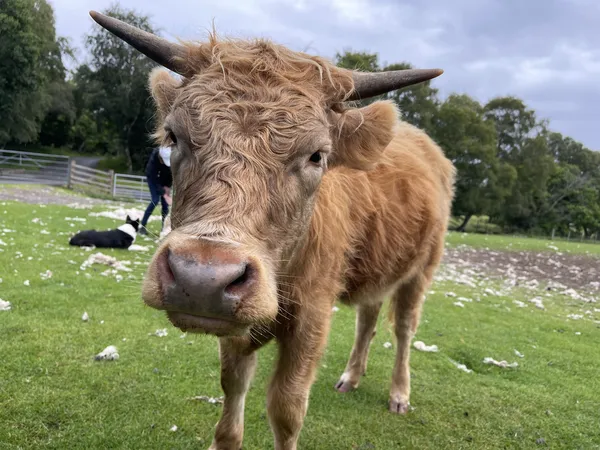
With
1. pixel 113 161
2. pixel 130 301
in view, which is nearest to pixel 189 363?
pixel 130 301

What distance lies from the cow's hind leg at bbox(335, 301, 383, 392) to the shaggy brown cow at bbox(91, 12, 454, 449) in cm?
86

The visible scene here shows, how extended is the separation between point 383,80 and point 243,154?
125 cm

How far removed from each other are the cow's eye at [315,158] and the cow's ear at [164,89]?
1.08 metres

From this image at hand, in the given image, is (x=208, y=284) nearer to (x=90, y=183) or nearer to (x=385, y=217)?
(x=385, y=217)

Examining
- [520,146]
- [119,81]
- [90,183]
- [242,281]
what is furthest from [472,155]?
[242,281]

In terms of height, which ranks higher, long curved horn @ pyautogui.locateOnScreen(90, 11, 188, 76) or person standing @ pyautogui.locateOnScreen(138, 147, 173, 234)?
long curved horn @ pyautogui.locateOnScreen(90, 11, 188, 76)

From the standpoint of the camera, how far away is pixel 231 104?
2.47 meters

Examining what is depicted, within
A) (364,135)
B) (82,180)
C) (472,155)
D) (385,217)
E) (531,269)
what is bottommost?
(82,180)

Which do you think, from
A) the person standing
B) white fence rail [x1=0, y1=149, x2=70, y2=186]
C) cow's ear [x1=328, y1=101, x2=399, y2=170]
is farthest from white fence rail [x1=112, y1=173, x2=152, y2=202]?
cow's ear [x1=328, y1=101, x2=399, y2=170]

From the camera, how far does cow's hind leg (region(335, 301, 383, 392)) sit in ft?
16.6

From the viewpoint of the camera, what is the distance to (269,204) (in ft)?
7.77

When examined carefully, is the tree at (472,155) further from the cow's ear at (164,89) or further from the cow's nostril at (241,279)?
the cow's nostril at (241,279)

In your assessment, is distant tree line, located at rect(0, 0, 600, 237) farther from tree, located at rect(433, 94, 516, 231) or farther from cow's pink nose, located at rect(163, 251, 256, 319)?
cow's pink nose, located at rect(163, 251, 256, 319)

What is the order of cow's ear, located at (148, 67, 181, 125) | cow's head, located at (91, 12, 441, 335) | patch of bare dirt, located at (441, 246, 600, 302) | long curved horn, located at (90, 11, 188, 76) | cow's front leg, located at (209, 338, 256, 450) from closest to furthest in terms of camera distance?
1. cow's head, located at (91, 12, 441, 335)
2. long curved horn, located at (90, 11, 188, 76)
3. cow's ear, located at (148, 67, 181, 125)
4. cow's front leg, located at (209, 338, 256, 450)
5. patch of bare dirt, located at (441, 246, 600, 302)
